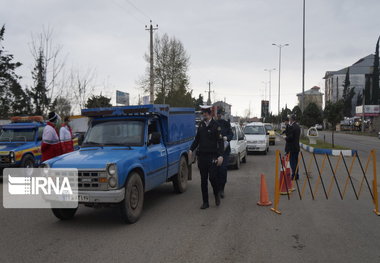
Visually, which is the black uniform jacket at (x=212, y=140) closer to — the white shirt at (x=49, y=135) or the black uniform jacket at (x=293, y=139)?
the black uniform jacket at (x=293, y=139)

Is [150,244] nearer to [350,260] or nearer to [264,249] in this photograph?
[264,249]

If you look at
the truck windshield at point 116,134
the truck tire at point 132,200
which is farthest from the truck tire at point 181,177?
the truck tire at point 132,200

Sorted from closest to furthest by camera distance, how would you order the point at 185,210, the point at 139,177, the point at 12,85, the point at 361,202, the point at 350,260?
the point at 350,260 < the point at 139,177 < the point at 185,210 < the point at 361,202 < the point at 12,85

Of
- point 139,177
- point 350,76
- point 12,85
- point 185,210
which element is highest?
point 350,76

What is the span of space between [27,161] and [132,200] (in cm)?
689

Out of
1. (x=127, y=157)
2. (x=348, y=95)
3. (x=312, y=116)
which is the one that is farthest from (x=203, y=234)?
(x=348, y=95)

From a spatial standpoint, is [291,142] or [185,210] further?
[291,142]

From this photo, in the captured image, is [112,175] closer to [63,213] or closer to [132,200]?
[132,200]

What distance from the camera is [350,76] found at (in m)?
104

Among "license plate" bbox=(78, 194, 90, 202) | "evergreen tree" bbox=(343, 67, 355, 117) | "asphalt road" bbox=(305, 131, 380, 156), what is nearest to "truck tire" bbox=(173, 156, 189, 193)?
"license plate" bbox=(78, 194, 90, 202)

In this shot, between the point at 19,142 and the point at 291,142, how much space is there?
354 inches

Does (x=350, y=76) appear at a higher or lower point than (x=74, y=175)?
higher

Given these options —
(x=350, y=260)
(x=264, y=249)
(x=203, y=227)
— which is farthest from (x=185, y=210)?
(x=350, y=260)

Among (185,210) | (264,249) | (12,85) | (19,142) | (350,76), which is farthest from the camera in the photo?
(350,76)
